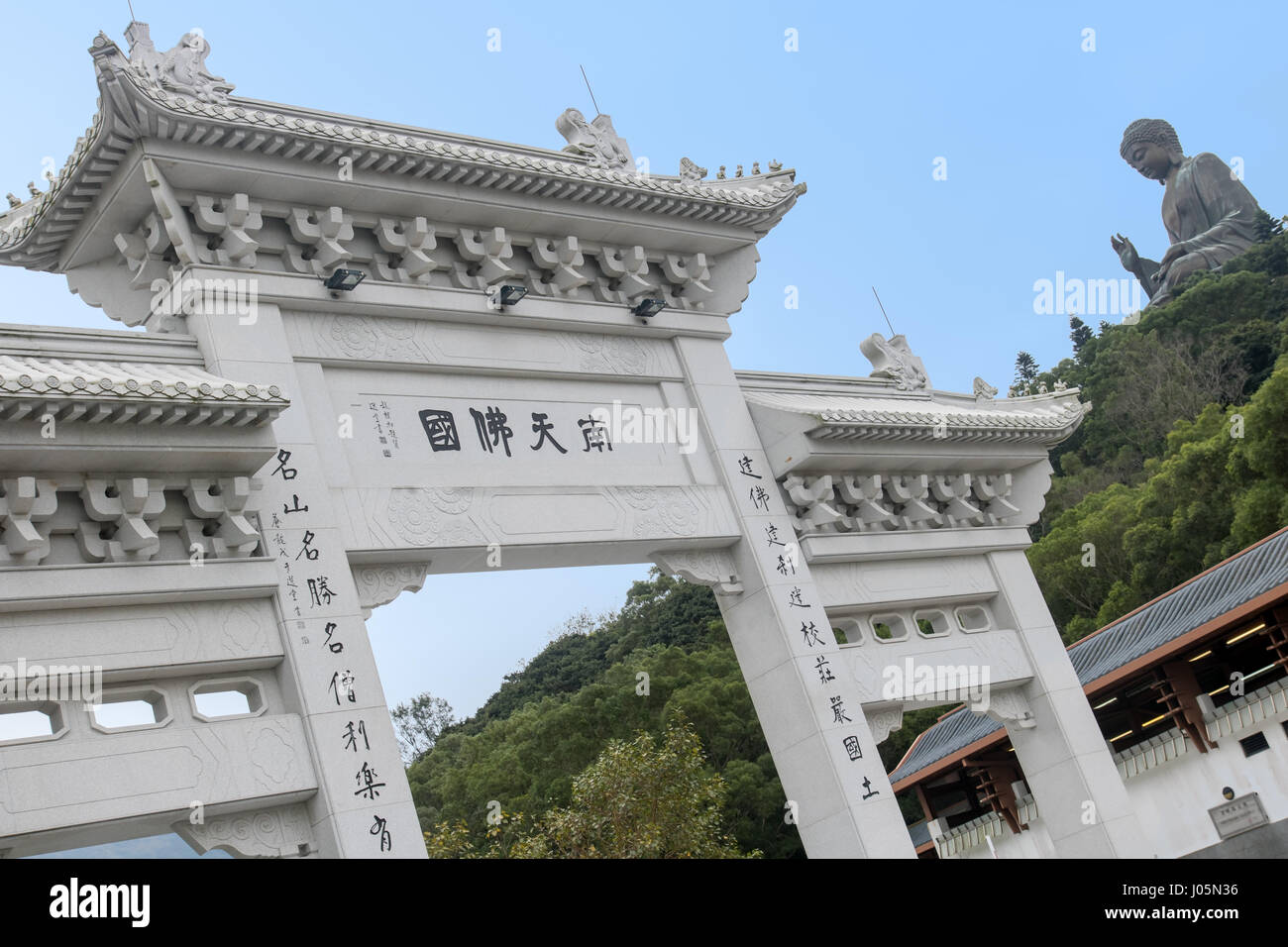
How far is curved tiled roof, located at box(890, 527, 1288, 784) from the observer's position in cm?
1390

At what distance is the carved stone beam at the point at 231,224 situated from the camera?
738 cm

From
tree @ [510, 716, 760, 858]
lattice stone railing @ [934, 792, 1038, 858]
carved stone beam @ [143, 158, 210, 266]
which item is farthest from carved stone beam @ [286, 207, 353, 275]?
lattice stone railing @ [934, 792, 1038, 858]

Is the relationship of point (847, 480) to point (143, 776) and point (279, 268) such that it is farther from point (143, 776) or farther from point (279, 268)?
point (143, 776)

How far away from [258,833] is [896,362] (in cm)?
707

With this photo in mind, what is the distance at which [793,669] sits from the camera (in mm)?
8586

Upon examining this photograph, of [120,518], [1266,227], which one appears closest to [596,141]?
[120,518]

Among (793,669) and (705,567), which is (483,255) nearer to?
(705,567)

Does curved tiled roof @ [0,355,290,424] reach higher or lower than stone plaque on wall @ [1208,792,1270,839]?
higher

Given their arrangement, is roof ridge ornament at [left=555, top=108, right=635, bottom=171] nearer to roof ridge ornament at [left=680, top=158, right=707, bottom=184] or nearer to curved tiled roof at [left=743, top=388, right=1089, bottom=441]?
roof ridge ornament at [left=680, top=158, right=707, bottom=184]

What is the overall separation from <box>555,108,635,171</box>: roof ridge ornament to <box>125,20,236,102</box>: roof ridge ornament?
108 inches

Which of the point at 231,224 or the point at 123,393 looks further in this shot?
the point at 231,224

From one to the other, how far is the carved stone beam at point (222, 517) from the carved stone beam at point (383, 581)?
776 millimetres

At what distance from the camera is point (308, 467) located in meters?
7.05
